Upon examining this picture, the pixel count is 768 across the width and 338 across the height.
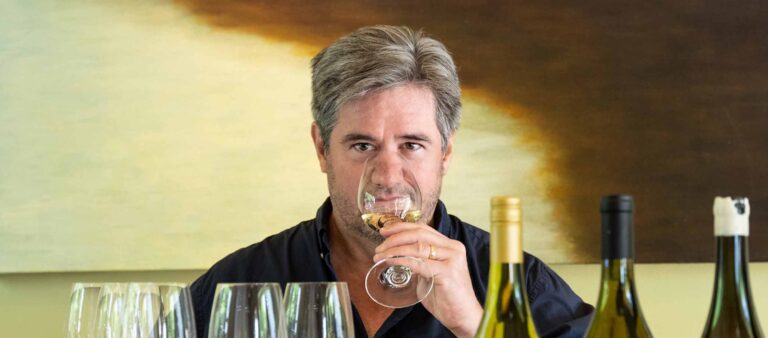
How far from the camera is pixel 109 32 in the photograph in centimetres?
268

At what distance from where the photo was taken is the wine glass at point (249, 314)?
0.87 m

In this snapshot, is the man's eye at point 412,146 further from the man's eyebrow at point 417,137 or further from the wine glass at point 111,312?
the wine glass at point 111,312

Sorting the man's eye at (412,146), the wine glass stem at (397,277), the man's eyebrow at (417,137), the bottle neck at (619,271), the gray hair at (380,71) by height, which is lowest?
the bottle neck at (619,271)

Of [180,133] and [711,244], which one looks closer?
[711,244]

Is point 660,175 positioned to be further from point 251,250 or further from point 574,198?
point 251,250

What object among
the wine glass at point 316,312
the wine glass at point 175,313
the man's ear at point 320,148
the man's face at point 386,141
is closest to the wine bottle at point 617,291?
the wine glass at point 316,312

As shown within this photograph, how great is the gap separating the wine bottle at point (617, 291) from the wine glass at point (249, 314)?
0.89ft

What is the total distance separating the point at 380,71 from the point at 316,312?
96 cm

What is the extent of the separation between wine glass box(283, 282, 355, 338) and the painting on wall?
1.60m

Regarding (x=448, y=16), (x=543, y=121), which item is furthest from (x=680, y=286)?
(x=448, y=16)

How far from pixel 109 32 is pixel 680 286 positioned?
1.61m

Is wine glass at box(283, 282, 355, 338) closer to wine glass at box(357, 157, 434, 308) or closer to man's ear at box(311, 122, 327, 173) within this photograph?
wine glass at box(357, 157, 434, 308)

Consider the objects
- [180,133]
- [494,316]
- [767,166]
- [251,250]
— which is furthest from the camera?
[180,133]

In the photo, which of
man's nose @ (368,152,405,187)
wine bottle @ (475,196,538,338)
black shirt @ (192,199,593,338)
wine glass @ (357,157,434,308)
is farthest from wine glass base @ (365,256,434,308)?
wine bottle @ (475,196,538,338)
